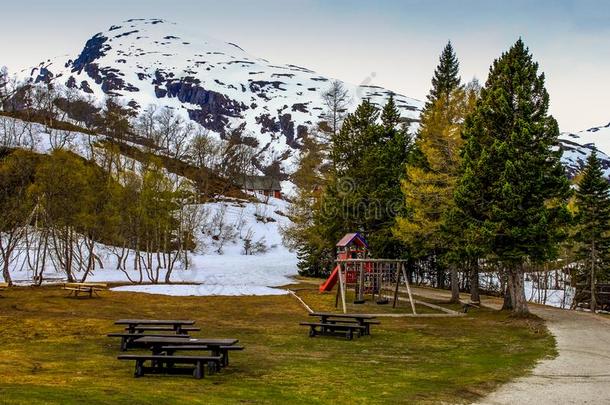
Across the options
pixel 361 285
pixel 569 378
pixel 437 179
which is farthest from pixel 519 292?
pixel 569 378

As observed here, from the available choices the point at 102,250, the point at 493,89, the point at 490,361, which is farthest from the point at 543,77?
the point at 102,250

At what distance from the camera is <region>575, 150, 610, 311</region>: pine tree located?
37.8 m

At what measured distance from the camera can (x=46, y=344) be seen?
15.2 m

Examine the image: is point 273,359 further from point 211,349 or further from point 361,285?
point 361,285

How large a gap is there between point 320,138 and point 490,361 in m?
33.5

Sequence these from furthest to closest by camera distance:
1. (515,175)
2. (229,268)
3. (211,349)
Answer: (229,268), (515,175), (211,349)

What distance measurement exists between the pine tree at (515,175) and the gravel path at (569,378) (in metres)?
4.54

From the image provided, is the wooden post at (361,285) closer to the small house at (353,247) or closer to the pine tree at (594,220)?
the small house at (353,247)

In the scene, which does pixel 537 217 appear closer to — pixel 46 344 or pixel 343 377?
pixel 343 377

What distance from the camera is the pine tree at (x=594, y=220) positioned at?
37.8 metres

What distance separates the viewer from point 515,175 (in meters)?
23.7

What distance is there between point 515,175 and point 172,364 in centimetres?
1737

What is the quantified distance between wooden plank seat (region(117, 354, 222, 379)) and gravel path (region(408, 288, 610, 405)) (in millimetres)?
5439

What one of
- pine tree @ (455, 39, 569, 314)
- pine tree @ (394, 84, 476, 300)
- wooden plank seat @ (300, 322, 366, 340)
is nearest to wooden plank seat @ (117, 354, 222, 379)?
wooden plank seat @ (300, 322, 366, 340)
